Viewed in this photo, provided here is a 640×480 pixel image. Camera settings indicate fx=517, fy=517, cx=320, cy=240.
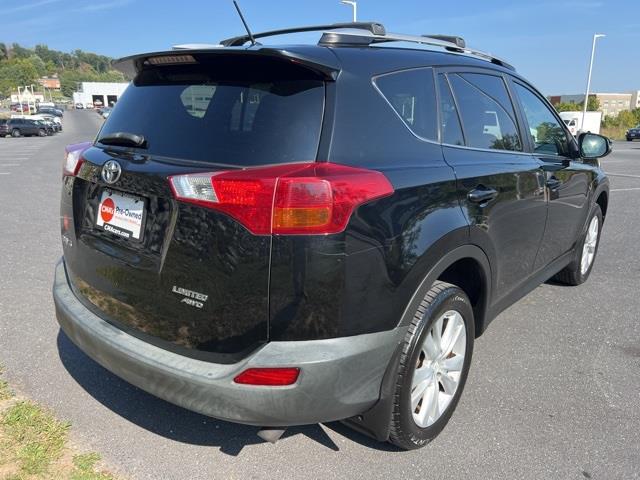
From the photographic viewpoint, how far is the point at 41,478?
2246 mm

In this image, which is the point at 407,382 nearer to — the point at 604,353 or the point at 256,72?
the point at 256,72

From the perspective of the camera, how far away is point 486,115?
305 centimetres

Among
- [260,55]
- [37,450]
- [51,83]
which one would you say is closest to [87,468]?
[37,450]

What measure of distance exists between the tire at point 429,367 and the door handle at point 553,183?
1.35 m

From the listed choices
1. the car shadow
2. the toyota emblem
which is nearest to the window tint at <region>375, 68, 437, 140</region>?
the toyota emblem

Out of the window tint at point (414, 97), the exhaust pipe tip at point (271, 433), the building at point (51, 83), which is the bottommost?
the exhaust pipe tip at point (271, 433)

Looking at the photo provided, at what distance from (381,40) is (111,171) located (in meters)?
1.41

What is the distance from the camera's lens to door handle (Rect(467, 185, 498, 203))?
2.57 m

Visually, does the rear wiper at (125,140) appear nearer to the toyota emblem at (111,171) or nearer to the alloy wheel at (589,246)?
the toyota emblem at (111,171)

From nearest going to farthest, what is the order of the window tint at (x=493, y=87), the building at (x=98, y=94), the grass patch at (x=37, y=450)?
the grass patch at (x=37, y=450) → the window tint at (x=493, y=87) → the building at (x=98, y=94)

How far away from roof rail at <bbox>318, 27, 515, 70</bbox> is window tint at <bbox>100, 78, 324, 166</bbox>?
400mm

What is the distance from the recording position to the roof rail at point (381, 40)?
232cm

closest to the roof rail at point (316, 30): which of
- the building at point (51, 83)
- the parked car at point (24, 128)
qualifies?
the parked car at point (24, 128)

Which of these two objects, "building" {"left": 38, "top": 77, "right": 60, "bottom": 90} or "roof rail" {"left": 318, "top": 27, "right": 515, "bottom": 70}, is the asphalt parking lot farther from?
"building" {"left": 38, "top": 77, "right": 60, "bottom": 90}
